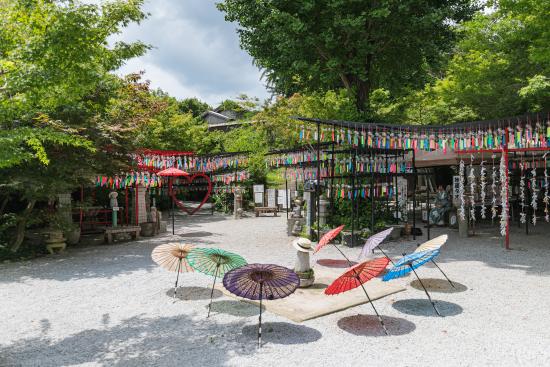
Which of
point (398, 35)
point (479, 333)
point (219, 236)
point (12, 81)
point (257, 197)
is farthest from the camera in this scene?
point (257, 197)

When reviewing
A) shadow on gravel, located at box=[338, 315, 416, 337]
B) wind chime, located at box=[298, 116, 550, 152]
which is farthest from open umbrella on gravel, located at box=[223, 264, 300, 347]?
wind chime, located at box=[298, 116, 550, 152]

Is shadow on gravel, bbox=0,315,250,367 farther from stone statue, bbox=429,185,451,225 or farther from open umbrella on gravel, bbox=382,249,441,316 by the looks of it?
stone statue, bbox=429,185,451,225

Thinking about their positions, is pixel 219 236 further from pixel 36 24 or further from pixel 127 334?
pixel 36 24

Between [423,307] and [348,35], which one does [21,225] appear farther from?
[348,35]

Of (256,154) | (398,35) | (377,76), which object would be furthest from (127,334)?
(256,154)

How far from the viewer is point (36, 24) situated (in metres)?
4.73

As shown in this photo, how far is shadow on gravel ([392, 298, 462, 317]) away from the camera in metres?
6.06

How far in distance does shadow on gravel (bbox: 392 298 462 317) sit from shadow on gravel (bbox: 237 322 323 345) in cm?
174

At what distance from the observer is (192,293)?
287 inches

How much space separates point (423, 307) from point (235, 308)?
3016 mm

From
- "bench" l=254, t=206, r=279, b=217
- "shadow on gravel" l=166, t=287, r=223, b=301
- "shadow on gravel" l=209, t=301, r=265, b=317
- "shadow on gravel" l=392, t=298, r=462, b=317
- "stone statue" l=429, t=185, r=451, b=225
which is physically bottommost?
"shadow on gravel" l=209, t=301, r=265, b=317

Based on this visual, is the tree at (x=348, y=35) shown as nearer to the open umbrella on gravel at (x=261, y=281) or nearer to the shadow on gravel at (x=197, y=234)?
the shadow on gravel at (x=197, y=234)

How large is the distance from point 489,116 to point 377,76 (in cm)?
622

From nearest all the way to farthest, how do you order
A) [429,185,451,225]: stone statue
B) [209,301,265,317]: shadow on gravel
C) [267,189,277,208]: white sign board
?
[209,301,265,317]: shadow on gravel, [429,185,451,225]: stone statue, [267,189,277,208]: white sign board
